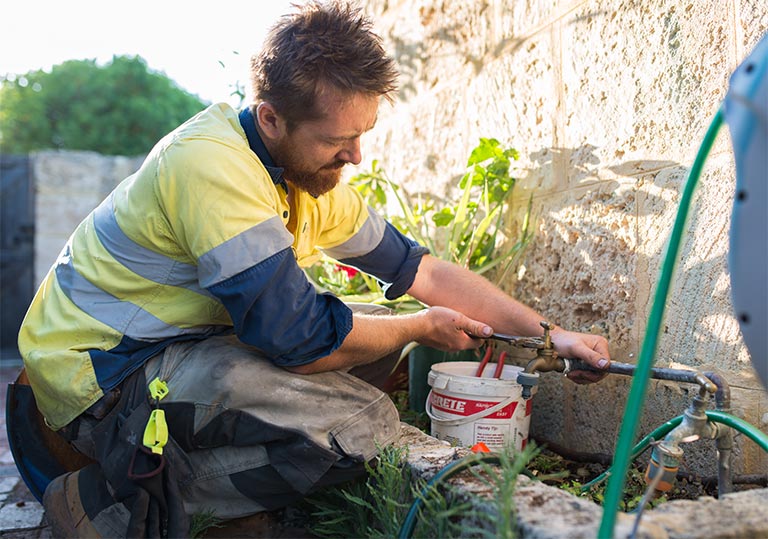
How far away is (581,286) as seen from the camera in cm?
221

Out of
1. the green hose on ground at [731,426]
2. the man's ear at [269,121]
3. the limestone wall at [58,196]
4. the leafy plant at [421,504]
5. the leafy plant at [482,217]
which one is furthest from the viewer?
the limestone wall at [58,196]

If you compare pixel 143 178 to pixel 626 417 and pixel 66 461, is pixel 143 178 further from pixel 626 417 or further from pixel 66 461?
pixel 626 417

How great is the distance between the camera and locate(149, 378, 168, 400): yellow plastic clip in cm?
170

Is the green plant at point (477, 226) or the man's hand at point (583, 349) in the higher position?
the green plant at point (477, 226)

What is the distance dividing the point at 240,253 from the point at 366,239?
2.64 ft

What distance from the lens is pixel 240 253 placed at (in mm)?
1598

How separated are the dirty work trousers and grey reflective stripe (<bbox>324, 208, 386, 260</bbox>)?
651mm

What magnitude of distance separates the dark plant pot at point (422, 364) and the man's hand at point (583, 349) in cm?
64

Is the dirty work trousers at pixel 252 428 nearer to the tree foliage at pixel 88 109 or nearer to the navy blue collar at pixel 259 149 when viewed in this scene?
the navy blue collar at pixel 259 149

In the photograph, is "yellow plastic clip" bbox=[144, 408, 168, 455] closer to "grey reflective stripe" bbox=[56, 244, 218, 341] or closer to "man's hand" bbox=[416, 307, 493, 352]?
"grey reflective stripe" bbox=[56, 244, 218, 341]

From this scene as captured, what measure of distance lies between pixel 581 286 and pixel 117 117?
64.7ft

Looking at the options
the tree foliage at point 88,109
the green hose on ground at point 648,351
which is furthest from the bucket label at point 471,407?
the tree foliage at point 88,109

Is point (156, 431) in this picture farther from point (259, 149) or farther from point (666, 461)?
point (666, 461)

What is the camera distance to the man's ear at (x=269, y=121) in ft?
6.27
